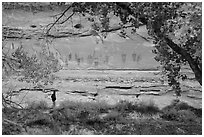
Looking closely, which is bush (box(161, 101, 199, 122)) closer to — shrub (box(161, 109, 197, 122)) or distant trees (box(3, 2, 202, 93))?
shrub (box(161, 109, 197, 122))

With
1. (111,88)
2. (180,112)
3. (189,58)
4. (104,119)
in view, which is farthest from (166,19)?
(111,88)

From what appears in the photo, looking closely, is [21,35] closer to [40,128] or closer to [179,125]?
[40,128]

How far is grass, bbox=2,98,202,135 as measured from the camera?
3.05 metres

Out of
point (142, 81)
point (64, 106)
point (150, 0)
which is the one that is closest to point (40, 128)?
point (64, 106)

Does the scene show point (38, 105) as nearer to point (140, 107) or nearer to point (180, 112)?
point (140, 107)

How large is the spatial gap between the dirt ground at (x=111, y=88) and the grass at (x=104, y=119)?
0.37ft

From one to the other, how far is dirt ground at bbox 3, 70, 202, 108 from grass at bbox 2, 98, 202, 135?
0.11 metres

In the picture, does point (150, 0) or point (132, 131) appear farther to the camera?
point (132, 131)

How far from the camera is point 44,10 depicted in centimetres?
363

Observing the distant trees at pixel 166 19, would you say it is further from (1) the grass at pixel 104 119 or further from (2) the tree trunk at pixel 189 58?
(1) the grass at pixel 104 119

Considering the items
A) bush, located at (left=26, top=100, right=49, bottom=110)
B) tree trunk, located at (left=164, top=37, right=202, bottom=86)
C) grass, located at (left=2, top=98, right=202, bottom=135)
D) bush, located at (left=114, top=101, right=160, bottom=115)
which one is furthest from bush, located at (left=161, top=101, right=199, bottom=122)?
bush, located at (left=26, top=100, right=49, bottom=110)

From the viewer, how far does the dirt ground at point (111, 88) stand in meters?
3.72

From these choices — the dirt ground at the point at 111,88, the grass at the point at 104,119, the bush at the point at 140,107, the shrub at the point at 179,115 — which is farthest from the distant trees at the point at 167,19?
the dirt ground at the point at 111,88

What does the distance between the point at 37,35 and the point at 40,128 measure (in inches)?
44.5
